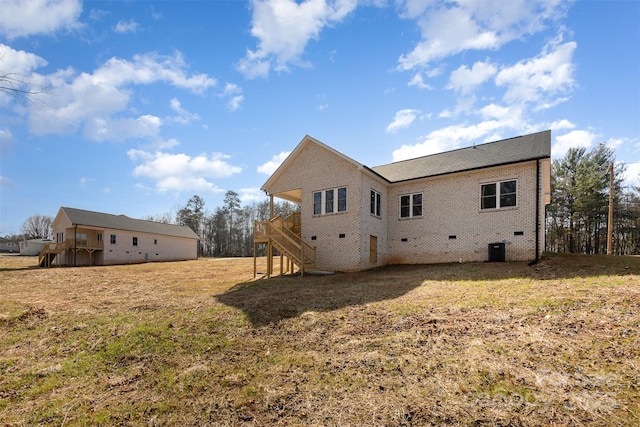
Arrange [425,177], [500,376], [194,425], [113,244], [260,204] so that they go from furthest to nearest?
1. [260,204]
2. [113,244]
3. [425,177]
4. [500,376]
5. [194,425]

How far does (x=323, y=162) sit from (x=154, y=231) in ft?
100.0

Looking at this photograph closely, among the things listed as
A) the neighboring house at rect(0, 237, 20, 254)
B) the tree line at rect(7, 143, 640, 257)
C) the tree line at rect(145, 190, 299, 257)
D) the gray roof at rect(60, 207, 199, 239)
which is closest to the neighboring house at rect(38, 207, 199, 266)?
the gray roof at rect(60, 207, 199, 239)

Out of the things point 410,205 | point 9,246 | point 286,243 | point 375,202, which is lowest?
point 9,246

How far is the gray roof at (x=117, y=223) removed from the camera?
31594 millimetres

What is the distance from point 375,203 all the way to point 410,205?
2.17 metres

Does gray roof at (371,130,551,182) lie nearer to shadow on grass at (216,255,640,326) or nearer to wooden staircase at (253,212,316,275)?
shadow on grass at (216,255,640,326)

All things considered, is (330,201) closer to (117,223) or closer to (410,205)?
(410,205)

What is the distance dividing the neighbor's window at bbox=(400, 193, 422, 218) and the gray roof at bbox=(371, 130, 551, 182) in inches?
43.0

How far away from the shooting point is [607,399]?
3428 millimetres

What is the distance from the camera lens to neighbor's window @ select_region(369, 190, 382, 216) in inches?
687

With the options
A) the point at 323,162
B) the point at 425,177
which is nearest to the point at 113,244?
the point at 323,162

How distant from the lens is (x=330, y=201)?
1723 centimetres

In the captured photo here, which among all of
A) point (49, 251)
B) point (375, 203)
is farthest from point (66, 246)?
point (375, 203)

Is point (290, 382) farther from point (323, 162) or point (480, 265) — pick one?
point (323, 162)
